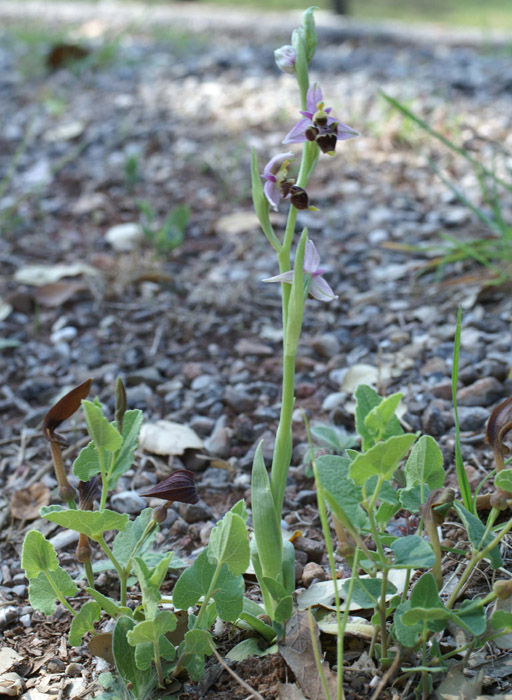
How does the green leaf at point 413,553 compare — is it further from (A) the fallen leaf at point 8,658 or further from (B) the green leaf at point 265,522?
(A) the fallen leaf at point 8,658

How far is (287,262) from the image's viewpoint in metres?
1.00

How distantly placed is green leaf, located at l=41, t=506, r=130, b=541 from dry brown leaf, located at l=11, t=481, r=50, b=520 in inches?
21.2

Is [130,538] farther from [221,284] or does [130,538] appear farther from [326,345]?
[221,284]

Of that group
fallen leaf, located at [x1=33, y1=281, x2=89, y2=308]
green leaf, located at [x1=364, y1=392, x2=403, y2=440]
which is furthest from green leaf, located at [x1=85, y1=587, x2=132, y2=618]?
fallen leaf, located at [x1=33, y1=281, x2=89, y2=308]

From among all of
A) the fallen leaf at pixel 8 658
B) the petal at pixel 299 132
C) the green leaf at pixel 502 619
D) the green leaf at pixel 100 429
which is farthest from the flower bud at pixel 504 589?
the fallen leaf at pixel 8 658

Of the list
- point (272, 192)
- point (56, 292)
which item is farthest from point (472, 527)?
point (56, 292)

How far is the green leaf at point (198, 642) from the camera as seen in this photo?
2.98 ft

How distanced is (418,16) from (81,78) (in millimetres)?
6723

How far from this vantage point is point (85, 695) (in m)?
1.00

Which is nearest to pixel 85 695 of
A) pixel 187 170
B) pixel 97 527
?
pixel 97 527

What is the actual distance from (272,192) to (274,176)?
2 cm

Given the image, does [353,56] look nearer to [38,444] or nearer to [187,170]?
[187,170]

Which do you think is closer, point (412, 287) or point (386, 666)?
point (386, 666)

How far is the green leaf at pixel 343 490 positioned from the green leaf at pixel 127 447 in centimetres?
28
